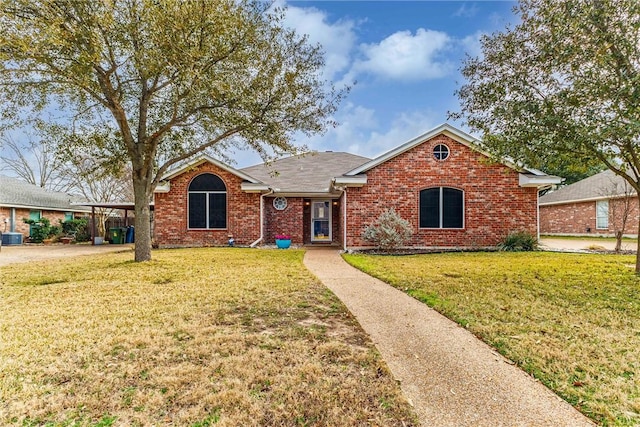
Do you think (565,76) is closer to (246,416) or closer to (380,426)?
(380,426)

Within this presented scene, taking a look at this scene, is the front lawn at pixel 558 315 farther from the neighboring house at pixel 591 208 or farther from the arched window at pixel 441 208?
the neighboring house at pixel 591 208

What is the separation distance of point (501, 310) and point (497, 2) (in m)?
9.18

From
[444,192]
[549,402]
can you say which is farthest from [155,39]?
[444,192]

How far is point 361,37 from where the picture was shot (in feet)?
46.3

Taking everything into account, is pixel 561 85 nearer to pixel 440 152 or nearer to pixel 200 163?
pixel 440 152

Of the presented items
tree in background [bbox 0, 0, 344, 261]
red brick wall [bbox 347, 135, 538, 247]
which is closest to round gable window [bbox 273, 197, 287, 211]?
red brick wall [bbox 347, 135, 538, 247]

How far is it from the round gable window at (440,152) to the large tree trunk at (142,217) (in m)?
10.7

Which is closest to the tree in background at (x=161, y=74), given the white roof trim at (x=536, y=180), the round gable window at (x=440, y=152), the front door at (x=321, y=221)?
the round gable window at (x=440, y=152)

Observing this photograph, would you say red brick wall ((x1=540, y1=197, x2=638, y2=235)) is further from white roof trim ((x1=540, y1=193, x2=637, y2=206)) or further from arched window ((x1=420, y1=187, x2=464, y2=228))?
arched window ((x1=420, y1=187, x2=464, y2=228))

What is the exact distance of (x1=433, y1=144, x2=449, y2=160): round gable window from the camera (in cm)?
1375

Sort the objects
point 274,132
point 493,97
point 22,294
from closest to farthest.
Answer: point 22,294 → point 493,97 → point 274,132

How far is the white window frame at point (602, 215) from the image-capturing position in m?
21.9

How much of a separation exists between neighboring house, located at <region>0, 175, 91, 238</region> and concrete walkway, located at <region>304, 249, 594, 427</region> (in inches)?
951

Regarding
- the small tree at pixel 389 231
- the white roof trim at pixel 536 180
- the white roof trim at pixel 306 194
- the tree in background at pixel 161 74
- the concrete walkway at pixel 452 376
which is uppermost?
the tree in background at pixel 161 74
